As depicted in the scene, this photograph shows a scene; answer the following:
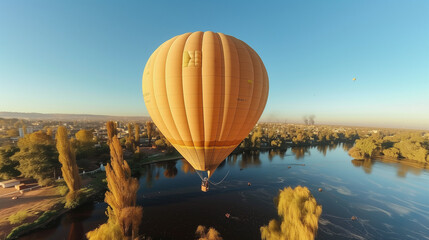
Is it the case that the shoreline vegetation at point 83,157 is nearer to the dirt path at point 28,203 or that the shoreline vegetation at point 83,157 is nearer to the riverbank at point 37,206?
the riverbank at point 37,206

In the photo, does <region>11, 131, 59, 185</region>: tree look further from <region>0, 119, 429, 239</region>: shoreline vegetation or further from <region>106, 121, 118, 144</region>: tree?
<region>106, 121, 118, 144</region>: tree

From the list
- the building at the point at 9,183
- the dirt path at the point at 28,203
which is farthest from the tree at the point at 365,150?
the building at the point at 9,183

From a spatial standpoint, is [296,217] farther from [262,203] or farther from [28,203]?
[28,203]

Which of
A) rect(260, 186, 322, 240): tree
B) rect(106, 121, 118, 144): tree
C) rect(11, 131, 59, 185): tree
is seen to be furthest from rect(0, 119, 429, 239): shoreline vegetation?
rect(260, 186, 322, 240): tree

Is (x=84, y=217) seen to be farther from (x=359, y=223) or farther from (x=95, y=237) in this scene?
(x=359, y=223)

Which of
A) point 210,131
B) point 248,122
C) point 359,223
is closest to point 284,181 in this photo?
point 359,223

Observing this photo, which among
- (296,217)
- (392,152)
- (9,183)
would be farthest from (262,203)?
(392,152)
